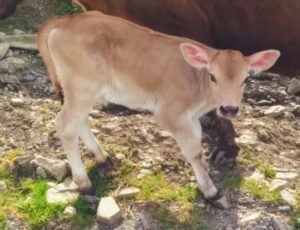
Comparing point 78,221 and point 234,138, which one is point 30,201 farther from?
point 234,138

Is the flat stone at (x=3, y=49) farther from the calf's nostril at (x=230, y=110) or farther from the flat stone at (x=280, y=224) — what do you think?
the flat stone at (x=280, y=224)

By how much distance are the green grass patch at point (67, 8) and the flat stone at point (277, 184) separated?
4.29 m

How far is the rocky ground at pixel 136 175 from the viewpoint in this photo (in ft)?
18.0

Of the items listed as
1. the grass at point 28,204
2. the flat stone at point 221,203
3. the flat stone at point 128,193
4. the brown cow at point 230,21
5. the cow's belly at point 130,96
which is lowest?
the grass at point 28,204

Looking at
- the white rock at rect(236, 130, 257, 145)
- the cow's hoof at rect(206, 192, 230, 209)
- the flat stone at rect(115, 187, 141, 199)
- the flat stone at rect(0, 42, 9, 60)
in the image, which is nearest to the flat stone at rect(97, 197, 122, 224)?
the flat stone at rect(115, 187, 141, 199)

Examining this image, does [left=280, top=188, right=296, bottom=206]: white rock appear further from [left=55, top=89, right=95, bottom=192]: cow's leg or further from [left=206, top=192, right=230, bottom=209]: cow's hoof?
[left=55, top=89, right=95, bottom=192]: cow's leg

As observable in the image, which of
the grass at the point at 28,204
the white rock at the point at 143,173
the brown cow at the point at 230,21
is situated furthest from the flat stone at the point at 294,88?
the grass at the point at 28,204

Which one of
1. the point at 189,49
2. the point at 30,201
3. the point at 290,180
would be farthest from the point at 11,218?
the point at 290,180

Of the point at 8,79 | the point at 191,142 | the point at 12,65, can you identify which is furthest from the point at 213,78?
the point at 12,65

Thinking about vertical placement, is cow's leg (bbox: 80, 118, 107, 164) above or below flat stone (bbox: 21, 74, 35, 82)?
above

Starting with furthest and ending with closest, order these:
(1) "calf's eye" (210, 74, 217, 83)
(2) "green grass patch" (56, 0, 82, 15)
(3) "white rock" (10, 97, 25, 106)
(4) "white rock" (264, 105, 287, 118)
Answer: (2) "green grass patch" (56, 0, 82, 15) < (4) "white rock" (264, 105, 287, 118) < (3) "white rock" (10, 97, 25, 106) < (1) "calf's eye" (210, 74, 217, 83)

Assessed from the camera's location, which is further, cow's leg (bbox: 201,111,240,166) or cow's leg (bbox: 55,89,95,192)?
cow's leg (bbox: 201,111,240,166)

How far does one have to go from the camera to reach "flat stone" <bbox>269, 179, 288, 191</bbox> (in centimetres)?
579

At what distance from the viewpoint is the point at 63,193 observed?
570 centimetres
